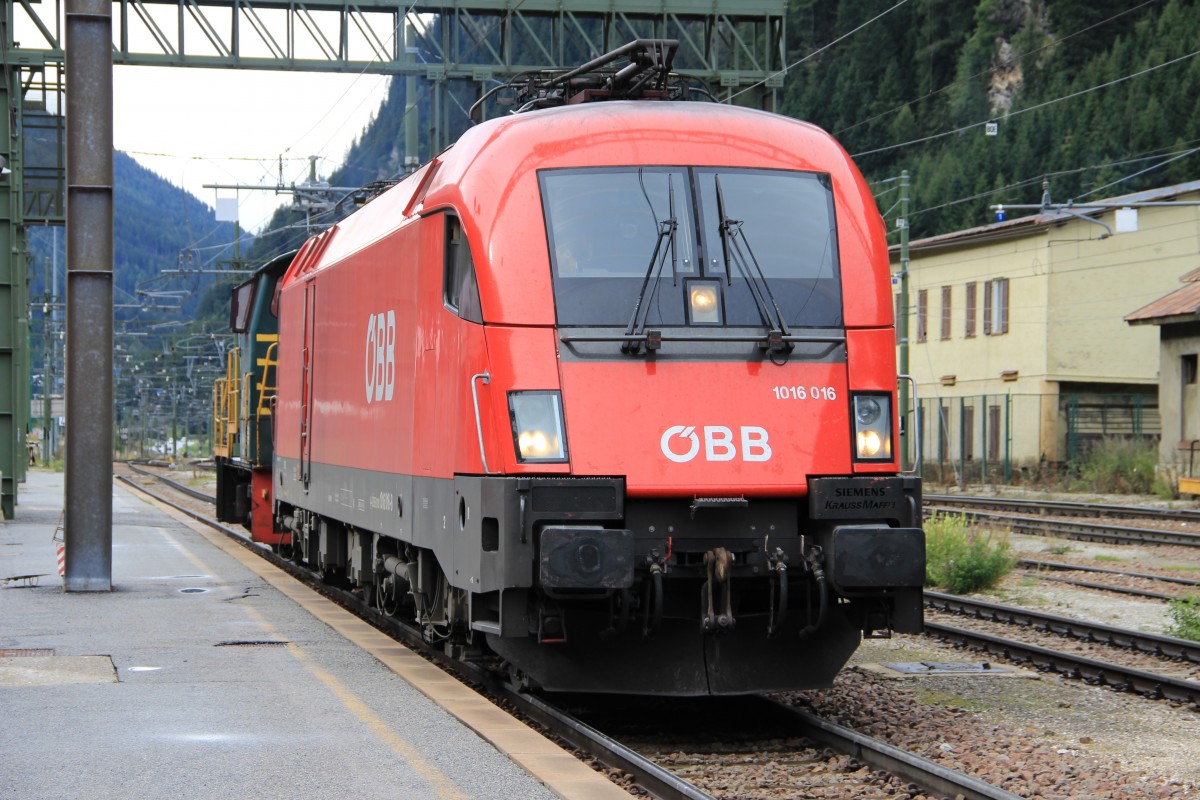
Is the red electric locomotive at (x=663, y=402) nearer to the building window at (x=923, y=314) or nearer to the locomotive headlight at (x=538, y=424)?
→ the locomotive headlight at (x=538, y=424)

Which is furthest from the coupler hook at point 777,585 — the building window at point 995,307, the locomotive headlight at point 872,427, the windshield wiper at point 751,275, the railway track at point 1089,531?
the building window at point 995,307

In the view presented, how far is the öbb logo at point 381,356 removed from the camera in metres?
10.9

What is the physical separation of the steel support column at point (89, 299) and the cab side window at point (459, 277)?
22.0 feet

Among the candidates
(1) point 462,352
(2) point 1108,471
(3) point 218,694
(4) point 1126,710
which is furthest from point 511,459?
(2) point 1108,471

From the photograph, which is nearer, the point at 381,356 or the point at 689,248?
the point at 689,248

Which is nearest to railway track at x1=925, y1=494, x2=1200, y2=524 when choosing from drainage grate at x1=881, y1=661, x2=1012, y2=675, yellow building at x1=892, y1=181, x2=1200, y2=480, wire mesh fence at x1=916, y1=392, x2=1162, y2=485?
wire mesh fence at x1=916, y1=392, x2=1162, y2=485

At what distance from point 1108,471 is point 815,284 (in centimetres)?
2993

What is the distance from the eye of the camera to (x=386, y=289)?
437 inches

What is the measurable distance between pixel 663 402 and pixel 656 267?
81 cm

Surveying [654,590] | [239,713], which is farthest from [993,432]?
[239,713]

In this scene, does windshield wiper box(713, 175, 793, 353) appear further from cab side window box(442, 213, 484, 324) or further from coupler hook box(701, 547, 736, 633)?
cab side window box(442, 213, 484, 324)

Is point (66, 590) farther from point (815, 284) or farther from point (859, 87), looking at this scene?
point (859, 87)

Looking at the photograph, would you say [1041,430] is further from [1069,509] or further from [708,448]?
[708,448]

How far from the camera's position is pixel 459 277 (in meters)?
9.05
